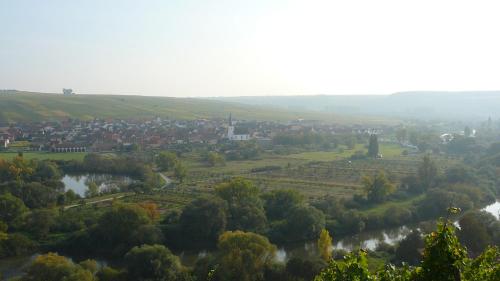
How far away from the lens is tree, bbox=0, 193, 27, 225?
19.5 m

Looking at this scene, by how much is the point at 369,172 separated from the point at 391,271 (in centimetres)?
2990

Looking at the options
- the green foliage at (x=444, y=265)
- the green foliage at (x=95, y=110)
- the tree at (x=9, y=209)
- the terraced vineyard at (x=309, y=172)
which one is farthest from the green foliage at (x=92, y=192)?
the green foliage at (x=95, y=110)

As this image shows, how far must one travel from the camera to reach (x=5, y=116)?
6750 cm

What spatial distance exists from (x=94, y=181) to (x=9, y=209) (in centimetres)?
1149

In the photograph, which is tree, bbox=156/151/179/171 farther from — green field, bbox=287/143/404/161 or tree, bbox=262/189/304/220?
tree, bbox=262/189/304/220

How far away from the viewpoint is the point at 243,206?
2041cm

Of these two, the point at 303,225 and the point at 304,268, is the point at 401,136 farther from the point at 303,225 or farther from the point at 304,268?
the point at 304,268

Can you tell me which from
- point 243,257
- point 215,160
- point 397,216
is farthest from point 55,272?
point 215,160

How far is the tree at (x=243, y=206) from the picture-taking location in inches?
762

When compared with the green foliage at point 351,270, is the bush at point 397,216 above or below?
below

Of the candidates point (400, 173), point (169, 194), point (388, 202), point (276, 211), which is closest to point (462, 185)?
point (388, 202)

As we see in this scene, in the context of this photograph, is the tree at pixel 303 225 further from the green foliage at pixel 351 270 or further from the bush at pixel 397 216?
the green foliage at pixel 351 270

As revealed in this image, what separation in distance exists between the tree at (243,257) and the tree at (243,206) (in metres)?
4.62

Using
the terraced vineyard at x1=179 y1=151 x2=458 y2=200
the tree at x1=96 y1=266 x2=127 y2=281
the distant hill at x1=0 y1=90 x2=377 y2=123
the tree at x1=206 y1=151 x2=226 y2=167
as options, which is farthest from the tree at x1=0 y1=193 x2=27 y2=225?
the distant hill at x1=0 y1=90 x2=377 y2=123
